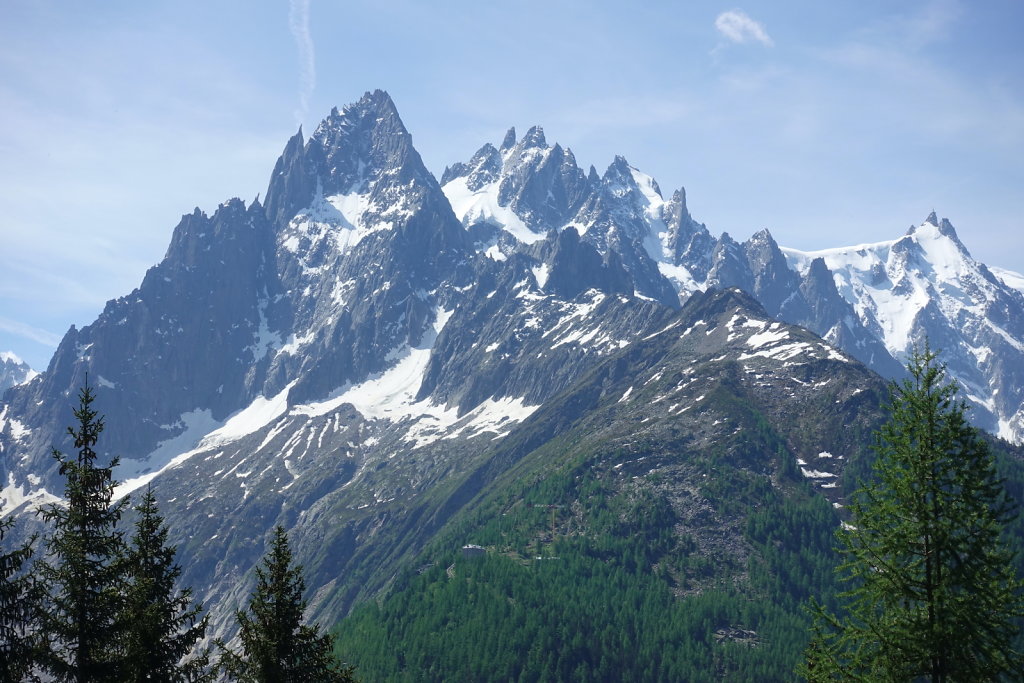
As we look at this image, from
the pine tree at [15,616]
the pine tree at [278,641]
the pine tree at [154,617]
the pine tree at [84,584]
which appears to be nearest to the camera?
the pine tree at [15,616]

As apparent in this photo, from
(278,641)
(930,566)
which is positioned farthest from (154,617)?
(930,566)

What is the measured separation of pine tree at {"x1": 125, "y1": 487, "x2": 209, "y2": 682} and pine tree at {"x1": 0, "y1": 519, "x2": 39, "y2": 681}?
3412 mm

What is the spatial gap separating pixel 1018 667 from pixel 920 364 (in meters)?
10.4

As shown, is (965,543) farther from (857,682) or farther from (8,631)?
(8,631)

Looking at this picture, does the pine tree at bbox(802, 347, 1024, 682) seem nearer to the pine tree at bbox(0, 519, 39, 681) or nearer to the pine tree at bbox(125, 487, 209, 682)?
the pine tree at bbox(125, 487, 209, 682)

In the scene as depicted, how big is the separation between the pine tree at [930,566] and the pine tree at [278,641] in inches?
768

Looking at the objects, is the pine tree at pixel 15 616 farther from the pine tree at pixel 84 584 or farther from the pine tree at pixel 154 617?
the pine tree at pixel 154 617

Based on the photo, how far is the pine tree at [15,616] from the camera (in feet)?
109

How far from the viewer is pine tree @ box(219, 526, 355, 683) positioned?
38375 mm

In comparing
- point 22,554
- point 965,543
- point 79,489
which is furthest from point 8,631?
point 965,543

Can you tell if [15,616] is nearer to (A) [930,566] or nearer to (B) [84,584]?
(B) [84,584]

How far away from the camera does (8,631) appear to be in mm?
33375

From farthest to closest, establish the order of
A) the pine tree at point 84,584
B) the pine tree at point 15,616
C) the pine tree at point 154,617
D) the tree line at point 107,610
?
1. the pine tree at point 154,617
2. the pine tree at point 84,584
3. the tree line at point 107,610
4. the pine tree at point 15,616

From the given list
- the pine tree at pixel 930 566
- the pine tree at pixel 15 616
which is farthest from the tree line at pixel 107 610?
the pine tree at pixel 930 566
